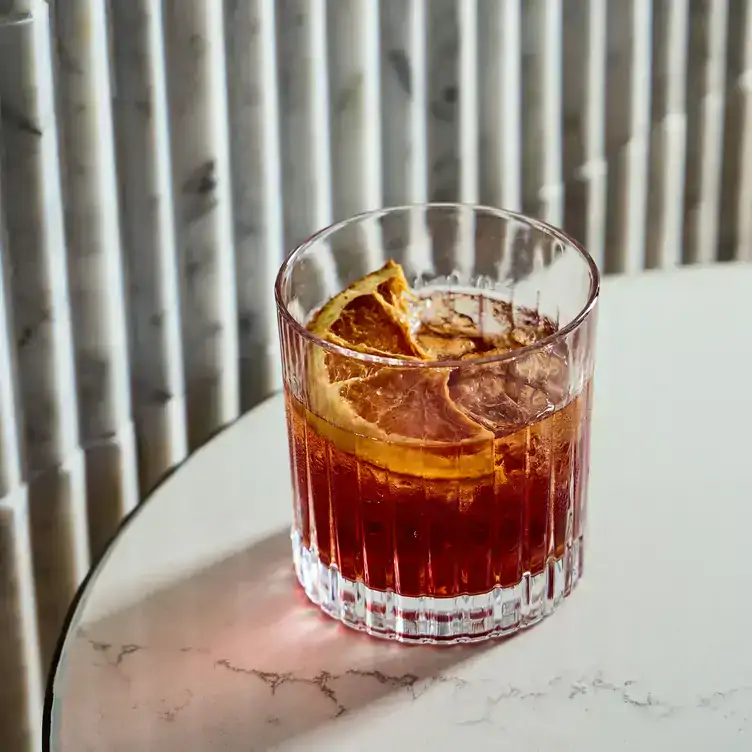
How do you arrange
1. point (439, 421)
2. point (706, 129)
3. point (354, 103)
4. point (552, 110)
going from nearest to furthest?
point (439, 421), point (354, 103), point (552, 110), point (706, 129)

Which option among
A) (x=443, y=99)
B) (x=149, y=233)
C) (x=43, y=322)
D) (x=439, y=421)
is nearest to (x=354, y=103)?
(x=443, y=99)

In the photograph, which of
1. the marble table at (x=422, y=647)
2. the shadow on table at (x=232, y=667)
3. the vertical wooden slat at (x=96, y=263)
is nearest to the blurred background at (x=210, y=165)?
the vertical wooden slat at (x=96, y=263)

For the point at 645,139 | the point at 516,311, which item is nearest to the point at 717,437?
the point at 516,311

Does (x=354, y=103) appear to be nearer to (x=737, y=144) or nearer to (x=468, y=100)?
(x=468, y=100)

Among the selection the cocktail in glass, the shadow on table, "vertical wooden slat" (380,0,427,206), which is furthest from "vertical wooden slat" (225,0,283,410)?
the shadow on table

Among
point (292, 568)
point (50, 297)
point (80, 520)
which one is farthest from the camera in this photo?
point (80, 520)

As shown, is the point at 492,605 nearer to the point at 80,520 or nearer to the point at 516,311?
the point at 516,311
